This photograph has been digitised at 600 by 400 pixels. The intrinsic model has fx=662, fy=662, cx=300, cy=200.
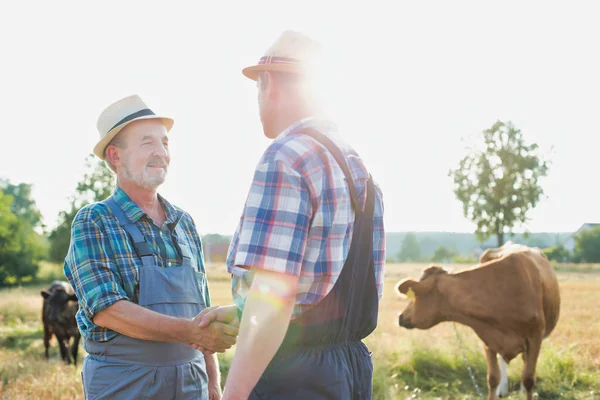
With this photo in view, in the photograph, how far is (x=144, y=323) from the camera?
3182 mm

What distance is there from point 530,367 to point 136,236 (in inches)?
254

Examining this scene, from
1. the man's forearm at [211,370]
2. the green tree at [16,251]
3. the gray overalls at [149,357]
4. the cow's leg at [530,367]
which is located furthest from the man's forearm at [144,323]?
the green tree at [16,251]

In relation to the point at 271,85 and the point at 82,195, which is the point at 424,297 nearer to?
the point at 271,85

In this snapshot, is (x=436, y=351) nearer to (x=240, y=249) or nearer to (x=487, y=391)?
(x=487, y=391)

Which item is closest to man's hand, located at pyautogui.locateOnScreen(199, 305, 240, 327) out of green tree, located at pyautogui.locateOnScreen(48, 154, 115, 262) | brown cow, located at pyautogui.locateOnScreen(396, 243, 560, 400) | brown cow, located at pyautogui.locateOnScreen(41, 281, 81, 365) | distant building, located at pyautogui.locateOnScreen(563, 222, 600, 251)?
brown cow, located at pyautogui.locateOnScreen(396, 243, 560, 400)

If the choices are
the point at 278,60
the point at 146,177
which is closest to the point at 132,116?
the point at 146,177

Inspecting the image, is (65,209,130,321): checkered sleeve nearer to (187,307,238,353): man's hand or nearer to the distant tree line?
(187,307,238,353): man's hand

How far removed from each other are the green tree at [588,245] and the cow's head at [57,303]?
4485 centimetres

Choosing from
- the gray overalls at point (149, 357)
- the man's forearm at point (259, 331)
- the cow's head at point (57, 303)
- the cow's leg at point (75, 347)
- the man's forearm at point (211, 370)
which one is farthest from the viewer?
the cow's head at point (57, 303)

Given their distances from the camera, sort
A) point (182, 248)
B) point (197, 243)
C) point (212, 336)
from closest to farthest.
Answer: point (212, 336) → point (182, 248) → point (197, 243)

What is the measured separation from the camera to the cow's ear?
8531mm

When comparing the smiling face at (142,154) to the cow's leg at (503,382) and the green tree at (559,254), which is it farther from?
the green tree at (559,254)

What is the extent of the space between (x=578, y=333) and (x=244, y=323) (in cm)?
1336

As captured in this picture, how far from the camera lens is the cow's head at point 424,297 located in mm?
8586
